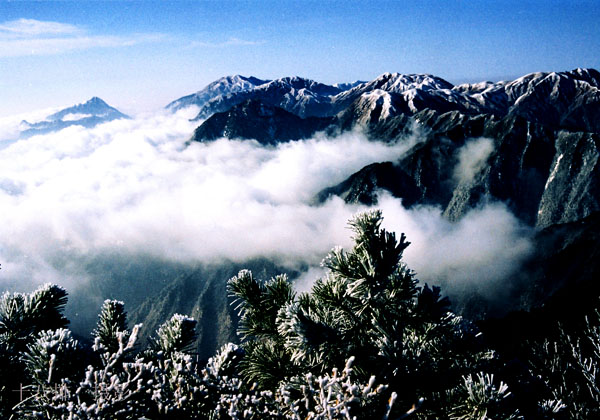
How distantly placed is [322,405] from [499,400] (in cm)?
156

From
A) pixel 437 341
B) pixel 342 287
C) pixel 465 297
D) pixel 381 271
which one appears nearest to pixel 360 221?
pixel 381 271

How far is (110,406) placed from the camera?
2.62 m

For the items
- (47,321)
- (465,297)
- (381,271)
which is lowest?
(465,297)

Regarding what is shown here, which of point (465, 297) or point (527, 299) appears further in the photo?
point (465, 297)

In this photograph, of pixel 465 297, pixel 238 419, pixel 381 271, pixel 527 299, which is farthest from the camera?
pixel 465 297

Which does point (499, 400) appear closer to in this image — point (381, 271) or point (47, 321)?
point (381, 271)

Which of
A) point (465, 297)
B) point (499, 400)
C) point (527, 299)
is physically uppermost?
point (499, 400)

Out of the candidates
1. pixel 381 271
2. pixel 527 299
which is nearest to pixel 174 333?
pixel 381 271

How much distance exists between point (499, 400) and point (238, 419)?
2245 mm

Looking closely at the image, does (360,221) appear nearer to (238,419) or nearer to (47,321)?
(238,419)

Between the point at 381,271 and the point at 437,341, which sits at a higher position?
the point at 381,271

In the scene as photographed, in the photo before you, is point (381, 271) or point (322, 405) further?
point (381, 271)

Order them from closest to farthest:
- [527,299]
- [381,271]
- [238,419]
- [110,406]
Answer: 1. [110,406]
2. [238,419]
3. [381,271]
4. [527,299]

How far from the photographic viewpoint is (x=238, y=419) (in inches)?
111
